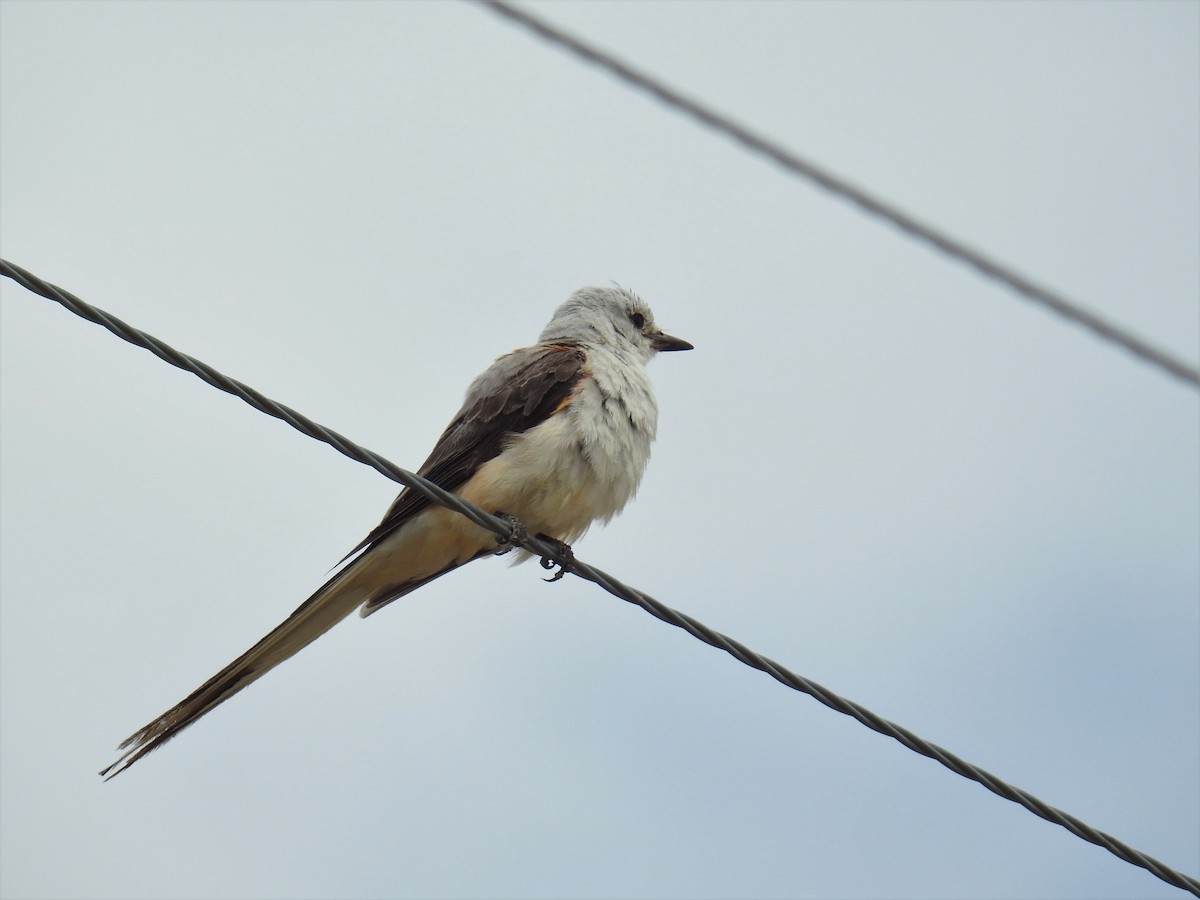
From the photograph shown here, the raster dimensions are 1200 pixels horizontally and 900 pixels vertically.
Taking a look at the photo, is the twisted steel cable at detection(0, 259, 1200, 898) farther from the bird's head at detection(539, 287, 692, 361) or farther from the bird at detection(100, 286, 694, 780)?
the bird's head at detection(539, 287, 692, 361)

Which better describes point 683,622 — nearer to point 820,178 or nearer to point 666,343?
point 820,178

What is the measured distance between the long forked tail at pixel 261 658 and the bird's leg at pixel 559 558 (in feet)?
2.83

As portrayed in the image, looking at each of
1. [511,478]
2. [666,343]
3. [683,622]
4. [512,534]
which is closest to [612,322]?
[666,343]

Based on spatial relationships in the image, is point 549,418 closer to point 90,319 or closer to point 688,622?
point 688,622

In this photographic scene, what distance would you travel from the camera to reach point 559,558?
5.55m

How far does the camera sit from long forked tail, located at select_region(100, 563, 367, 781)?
4852mm

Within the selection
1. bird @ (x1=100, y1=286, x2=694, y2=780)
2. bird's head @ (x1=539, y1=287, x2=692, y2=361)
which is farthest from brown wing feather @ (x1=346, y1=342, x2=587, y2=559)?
bird's head @ (x1=539, y1=287, x2=692, y2=361)

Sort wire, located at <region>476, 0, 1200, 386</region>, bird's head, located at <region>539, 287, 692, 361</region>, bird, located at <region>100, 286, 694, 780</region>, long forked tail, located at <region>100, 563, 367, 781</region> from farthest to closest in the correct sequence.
A: bird's head, located at <region>539, 287, 692, 361</region>, bird, located at <region>100, 286, 694, 780</region>, long forked tail, located at <region>100, 563, 367, 781</region>, wire, located at <region>476, 0, 1200, 386</region>

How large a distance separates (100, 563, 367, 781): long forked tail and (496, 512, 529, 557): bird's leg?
0.67 metres

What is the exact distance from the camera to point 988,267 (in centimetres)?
313

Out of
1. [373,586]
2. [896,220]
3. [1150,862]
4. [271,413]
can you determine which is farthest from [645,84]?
[373,586]

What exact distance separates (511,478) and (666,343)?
2178 millimetres

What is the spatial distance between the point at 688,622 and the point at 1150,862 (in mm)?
1488

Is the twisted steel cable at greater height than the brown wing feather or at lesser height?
lesser
